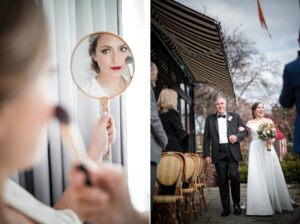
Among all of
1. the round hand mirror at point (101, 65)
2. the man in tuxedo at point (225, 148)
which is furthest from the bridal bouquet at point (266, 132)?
the round hand mirror at point (101, 65)

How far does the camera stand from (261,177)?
261 centimetres

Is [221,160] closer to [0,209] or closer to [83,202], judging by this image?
[83,202]

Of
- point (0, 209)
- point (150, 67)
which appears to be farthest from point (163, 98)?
point (0, 209)

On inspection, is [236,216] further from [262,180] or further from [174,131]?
[174,131]

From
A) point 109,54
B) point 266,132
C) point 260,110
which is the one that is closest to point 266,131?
point 266,132

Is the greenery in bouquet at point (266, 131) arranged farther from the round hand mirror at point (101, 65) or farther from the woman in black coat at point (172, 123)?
the round hand mirror at point (101, 65)

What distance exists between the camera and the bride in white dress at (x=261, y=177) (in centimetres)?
259

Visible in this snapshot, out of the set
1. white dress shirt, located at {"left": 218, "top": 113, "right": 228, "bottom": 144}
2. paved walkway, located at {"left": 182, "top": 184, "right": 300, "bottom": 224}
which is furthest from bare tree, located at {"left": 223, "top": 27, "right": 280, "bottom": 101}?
paved walkway, located at {"left": 182, "top": 184, "right": 300, "bottom": 224}

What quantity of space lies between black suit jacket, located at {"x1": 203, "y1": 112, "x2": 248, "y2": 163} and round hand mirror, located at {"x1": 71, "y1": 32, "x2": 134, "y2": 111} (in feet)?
2.06

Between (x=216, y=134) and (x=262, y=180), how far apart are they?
0.41 m

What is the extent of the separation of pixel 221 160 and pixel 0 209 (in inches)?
53.0

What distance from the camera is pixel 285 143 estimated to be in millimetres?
2596

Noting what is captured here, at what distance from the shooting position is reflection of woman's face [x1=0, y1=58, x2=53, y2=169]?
2121mm

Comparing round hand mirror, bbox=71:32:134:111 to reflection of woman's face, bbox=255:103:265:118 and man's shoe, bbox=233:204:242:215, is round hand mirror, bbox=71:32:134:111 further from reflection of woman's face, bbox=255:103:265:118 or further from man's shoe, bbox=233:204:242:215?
man's shoe, bbox=233:204:242:215
